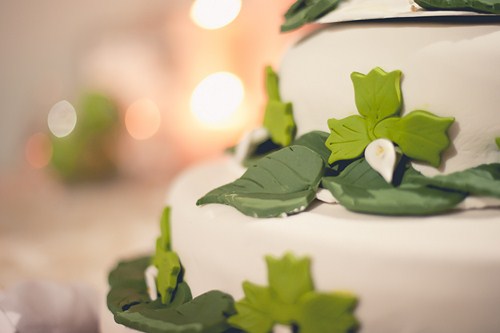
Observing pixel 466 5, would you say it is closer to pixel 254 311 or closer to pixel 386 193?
pixel 386 193

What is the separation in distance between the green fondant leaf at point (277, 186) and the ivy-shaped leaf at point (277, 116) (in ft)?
0.40

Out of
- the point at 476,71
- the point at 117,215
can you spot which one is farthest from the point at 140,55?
the point at 476,71

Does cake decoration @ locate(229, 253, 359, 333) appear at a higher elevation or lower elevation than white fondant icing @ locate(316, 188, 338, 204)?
lower

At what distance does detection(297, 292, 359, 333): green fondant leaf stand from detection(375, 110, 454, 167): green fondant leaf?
0.29 m

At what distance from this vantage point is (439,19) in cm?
105

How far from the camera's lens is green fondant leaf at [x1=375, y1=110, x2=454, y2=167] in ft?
3.26

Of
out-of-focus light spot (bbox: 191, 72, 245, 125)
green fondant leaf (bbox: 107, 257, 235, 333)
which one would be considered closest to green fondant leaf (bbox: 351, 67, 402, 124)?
green fondant leaf (bbox: 107, 257, 235, 333)

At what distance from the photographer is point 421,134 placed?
1.00 metres

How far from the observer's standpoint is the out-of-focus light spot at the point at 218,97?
3.46 meters

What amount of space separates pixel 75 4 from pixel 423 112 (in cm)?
330

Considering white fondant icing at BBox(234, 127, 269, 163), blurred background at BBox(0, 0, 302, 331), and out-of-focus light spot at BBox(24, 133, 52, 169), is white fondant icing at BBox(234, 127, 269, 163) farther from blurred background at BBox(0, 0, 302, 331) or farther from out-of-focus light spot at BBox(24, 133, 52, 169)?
out-of-focus light spot at BBox(24, 133, 52, 169)

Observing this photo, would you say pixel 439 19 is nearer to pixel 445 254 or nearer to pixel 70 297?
pixel 445 254

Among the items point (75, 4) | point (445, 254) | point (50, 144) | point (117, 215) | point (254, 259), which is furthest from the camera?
point (75, 4)

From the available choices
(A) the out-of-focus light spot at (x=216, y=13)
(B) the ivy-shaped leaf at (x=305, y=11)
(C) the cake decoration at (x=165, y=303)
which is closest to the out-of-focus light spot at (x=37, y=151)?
(A) the out-of-focus light spot at (x=216, y=13)
